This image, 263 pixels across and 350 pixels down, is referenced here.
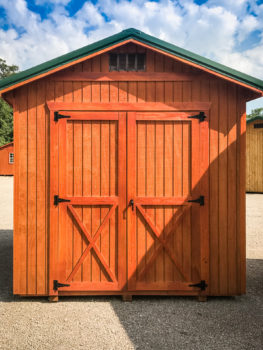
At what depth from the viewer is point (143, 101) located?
4.01 meters

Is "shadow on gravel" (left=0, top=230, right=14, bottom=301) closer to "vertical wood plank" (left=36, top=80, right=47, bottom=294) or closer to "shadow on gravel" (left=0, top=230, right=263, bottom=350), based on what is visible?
"shadow on gravel" (left=0, top=230, right=263, bottom=350)

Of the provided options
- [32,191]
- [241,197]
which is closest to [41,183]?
[32,191]

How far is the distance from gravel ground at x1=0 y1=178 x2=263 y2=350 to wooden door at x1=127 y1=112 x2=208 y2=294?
14.1 inches

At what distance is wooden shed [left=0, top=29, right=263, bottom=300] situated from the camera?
3988mm

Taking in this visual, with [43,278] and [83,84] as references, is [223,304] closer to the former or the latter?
[43,278]

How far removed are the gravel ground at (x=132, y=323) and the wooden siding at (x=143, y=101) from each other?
327 millimetres

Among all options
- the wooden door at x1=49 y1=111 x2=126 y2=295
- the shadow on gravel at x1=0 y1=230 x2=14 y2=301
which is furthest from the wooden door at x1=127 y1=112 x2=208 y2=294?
the shadow on gravel at x1=0 y1=230 x2=14 y2=301

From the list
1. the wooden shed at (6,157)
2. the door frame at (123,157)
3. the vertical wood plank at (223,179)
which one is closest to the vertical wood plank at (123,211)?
the door frame at (123,157)

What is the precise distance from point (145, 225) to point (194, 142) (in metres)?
1.60

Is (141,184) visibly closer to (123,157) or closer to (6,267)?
(123,157)

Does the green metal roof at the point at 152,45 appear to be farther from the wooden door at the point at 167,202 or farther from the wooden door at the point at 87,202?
the wooden door at the point at 167,202

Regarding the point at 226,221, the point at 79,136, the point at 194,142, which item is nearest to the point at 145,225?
the point at 226,221

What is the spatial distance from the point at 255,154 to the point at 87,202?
1495 cm

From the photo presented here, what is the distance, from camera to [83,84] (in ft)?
13.2
